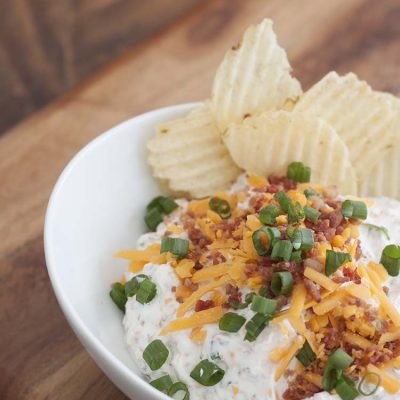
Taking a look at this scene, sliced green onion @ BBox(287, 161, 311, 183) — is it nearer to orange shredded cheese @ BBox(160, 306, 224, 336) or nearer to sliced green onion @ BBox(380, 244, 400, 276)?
sliced green onion @ BBox(380, 244, 400, 276)

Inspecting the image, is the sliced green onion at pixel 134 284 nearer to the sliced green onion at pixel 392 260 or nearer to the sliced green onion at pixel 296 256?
the sliced green onion at pixel 296 256

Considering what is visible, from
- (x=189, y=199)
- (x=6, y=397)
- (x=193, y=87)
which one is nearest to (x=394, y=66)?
(x=193, y=87)

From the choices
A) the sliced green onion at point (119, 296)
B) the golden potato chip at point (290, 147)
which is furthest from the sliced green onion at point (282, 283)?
the golden potato chip at point (290, 147)

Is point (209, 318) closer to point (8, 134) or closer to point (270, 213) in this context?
point (270, 213)

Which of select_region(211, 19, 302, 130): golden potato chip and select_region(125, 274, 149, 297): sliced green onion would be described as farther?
select_region(211, 19, 302, 130): golden potato chip

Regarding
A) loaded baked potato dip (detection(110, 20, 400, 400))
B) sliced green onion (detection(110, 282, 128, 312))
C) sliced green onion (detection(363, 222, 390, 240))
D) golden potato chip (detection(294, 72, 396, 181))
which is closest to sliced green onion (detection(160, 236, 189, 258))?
loaded baked potato dip (detection(110, 20, 400, 400))

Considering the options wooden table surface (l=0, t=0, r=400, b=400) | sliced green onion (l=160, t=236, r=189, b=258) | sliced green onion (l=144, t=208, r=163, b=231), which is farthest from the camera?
sliced green onion (l=144, t=208, r=163, b=231)
